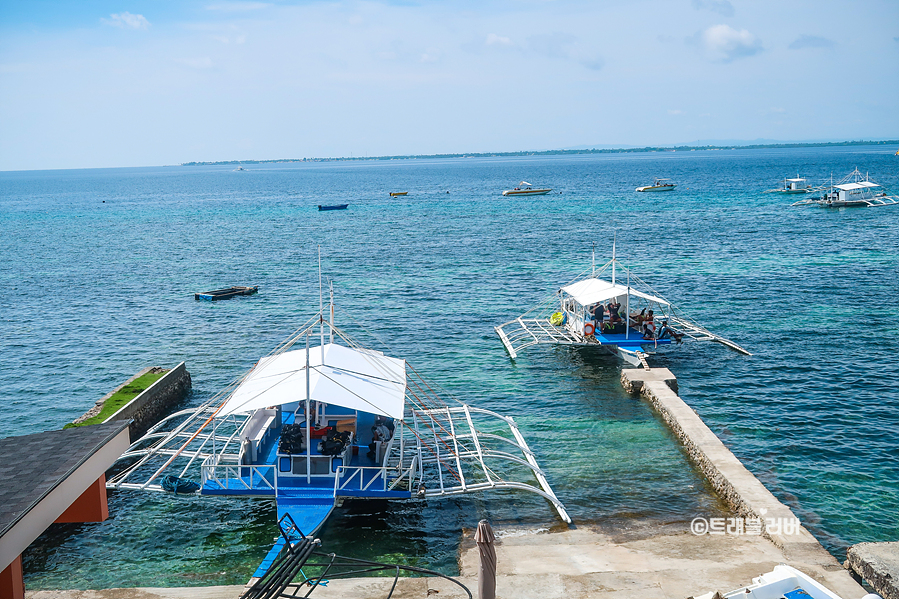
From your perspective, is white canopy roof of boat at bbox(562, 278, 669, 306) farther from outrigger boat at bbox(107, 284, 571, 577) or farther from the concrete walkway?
the concrete walkway

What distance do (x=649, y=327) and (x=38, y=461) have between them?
3267 centimetres

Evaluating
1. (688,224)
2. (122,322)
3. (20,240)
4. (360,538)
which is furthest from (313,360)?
(20,240)

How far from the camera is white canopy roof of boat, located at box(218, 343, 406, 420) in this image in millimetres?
21281

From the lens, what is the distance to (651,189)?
157250 mm

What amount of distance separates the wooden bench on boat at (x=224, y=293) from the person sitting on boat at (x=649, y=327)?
34.1 metres

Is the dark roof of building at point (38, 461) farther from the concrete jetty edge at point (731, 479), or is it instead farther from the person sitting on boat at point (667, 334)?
the person sitting on boat at point (667, 334)

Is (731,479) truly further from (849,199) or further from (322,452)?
(849,199)

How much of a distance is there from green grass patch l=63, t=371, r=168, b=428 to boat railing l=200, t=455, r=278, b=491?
9.73 metres

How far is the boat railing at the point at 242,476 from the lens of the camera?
67.9 feet

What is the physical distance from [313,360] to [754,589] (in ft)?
48.0

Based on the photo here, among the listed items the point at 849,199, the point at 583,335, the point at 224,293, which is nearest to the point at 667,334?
the point at 583,335

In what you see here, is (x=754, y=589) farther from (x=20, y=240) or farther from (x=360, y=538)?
(x=20, y=240)

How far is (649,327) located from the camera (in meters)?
38.3

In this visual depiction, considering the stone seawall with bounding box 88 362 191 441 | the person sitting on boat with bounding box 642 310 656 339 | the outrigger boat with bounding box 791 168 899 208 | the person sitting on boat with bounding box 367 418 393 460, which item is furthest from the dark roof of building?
the outrigger boat with bounding box 791 168 899 208
